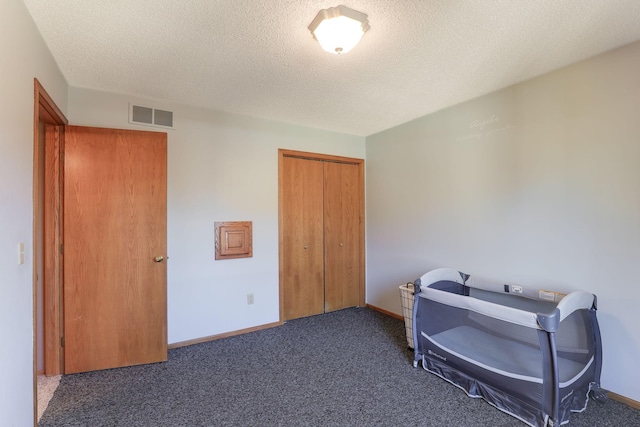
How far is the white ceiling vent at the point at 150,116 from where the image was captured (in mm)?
2720

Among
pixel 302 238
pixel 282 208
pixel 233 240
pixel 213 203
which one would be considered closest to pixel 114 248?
pixel 213 203

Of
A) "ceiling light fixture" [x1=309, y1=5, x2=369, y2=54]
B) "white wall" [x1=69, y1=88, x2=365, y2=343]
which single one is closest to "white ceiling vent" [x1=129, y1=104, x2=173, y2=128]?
"white wall" [x1=69, y1=88, x2=365, y2=343]

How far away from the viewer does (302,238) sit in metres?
3.73

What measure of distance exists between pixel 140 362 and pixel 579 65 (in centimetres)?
429

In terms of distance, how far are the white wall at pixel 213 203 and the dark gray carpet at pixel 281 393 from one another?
394 millimetres

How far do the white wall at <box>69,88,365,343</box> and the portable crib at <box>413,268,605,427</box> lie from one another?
1.83 metres

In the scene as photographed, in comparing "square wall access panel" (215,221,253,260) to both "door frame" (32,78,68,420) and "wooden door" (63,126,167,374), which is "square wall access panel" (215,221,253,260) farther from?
"door frame" (32,78,68,420)

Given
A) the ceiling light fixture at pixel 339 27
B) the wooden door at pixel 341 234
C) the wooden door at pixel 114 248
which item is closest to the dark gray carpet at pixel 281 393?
the wooden door at pixel 114 248

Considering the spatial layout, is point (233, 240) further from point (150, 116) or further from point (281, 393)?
point (281, 393)

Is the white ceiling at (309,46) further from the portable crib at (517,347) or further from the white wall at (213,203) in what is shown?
the portable crib at (517,347)

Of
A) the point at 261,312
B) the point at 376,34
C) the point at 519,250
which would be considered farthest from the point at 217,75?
the point at 519,250

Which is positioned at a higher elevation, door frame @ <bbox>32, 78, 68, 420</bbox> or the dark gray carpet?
door frame @ <bbox>32, 78, 68, 420</bbox>

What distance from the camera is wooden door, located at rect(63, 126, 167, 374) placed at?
2.40m

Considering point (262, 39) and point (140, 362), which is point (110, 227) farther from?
point (262, 39)
